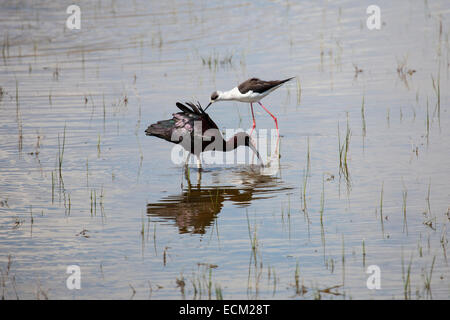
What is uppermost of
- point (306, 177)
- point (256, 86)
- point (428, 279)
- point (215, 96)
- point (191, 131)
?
point (256, 86)

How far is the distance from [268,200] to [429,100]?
4551 millimetres

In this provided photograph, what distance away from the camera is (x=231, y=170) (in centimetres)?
937

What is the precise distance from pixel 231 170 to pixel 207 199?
1.34 metres

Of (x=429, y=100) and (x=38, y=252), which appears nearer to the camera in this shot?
(x=38, y=252)

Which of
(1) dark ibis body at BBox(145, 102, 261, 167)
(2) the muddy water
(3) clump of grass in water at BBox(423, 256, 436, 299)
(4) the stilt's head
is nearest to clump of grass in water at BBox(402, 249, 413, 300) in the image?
(2) the muddy water

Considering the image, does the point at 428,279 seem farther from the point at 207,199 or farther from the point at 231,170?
the point at 231,170

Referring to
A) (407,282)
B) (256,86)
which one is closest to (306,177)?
(407,282)

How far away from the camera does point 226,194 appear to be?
8.20 m

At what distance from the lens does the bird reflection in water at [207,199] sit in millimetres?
7324

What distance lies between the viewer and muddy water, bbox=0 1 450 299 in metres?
6.01

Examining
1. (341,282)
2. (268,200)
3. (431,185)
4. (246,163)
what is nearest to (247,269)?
(341,282)

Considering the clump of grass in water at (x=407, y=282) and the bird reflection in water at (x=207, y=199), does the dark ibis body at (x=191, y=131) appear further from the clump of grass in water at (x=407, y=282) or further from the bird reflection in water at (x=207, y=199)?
the clump of grass in water at (x=407, y=282)

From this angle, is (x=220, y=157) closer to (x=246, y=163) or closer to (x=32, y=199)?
(x=246, y=163)

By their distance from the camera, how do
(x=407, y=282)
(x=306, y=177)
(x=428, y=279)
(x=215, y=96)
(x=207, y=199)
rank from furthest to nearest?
(x=215, y=96)
(x=306, y=177)
(x=207, y=199)
(x=428, y=279)
(x=407, y=282)
